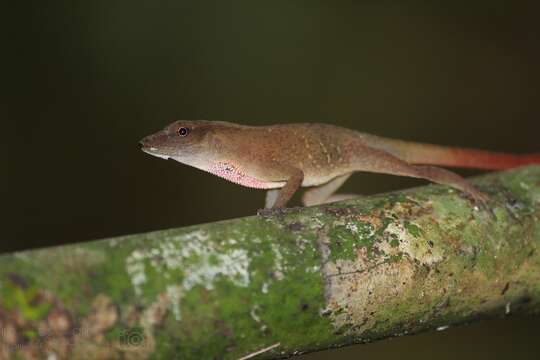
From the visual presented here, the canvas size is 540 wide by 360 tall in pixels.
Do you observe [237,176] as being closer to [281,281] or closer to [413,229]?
[413,229]

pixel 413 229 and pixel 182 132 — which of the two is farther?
pixel 182 132

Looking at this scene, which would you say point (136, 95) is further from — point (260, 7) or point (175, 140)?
point (175, 140)

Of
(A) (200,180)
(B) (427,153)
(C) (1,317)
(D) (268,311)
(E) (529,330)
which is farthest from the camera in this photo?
(A) (200,180)

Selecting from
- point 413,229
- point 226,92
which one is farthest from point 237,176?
point 226,92

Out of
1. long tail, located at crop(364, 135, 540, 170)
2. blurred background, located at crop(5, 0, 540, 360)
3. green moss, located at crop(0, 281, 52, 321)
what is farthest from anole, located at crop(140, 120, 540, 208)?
blurred background, located at crop(5, 0, 540, 360)

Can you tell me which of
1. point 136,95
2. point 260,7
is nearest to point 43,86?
point 136,95

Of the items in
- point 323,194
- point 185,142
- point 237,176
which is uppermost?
point 185,142

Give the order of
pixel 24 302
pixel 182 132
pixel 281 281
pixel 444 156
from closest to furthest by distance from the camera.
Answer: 1. pixel 24 302
2. pixel 281 281
3. pixel 182 132
4. pixel 444 156

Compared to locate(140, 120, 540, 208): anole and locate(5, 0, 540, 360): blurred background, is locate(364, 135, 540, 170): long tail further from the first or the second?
locate(5, 0, 540, 360): blurred background
